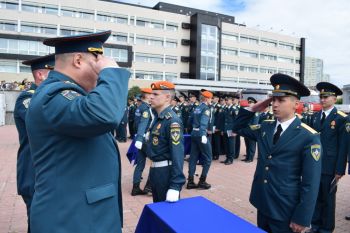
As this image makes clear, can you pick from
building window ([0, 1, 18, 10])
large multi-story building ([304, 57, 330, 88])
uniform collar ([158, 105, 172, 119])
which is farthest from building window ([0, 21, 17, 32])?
large multi-story building ([304, 57, 330, 88])

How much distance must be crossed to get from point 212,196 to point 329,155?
8.15 ft

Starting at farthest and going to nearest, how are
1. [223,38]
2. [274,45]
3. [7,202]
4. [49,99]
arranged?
[274,45] → [223,38] → [7,202] → [49,99]

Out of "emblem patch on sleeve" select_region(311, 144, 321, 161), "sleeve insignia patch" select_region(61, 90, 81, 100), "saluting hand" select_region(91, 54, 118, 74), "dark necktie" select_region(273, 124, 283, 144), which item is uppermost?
"saluting hand" select_region(91, 54, 118, 74)

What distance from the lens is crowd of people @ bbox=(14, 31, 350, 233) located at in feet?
4.99

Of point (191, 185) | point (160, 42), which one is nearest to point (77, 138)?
point (191, 185)

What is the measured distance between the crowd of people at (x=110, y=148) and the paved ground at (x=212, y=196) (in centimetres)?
127

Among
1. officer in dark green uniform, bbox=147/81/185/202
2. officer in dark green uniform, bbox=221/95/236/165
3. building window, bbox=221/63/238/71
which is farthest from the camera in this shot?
building window, bbox=221/63/238/71

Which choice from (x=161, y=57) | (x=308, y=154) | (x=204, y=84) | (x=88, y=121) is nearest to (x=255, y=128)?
(x=308, y=154)

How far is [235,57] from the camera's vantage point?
58562 millimetres

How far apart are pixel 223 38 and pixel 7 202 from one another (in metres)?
56.8

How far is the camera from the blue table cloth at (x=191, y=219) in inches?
78.6

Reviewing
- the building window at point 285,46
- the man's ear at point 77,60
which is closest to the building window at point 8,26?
the man's ear at point 77,60

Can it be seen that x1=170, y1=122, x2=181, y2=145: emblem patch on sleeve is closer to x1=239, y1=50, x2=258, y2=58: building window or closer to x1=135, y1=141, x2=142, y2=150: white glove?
x1=135, y1=141, x2=142, y2=150: white glove

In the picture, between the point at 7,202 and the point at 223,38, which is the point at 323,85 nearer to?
the point at 7,202
